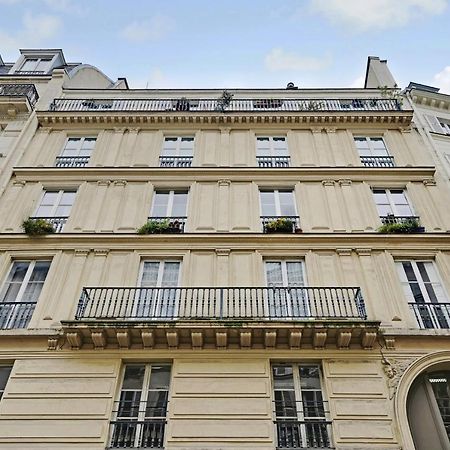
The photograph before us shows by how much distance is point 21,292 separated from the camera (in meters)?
10.4

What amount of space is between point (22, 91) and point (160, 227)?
346 inches

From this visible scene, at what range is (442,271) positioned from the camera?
1060 centimetres

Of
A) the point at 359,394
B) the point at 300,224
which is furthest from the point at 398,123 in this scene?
the point at 359,394

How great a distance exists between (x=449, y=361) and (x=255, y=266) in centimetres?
465

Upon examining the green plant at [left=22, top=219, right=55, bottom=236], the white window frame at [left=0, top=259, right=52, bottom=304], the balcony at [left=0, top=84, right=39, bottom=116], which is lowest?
the white window frame at [left=0, top=259, right=52, bottom=304]

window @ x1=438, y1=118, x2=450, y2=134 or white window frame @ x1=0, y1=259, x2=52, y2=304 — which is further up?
window @ x1=438, y1=118, x2=450, y2=134

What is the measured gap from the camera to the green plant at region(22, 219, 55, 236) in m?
11.5

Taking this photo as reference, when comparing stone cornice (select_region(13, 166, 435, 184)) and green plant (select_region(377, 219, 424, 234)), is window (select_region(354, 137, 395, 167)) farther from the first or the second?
green plant (select_region(377, 219, 424, 234))

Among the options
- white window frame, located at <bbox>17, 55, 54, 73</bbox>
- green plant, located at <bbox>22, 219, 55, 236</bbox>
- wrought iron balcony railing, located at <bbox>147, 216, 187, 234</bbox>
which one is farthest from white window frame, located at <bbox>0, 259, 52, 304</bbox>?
white window frame, located at <bbox>17, 55, 54, 73</bbox>

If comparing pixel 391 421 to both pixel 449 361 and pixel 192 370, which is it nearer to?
pixel 449 361

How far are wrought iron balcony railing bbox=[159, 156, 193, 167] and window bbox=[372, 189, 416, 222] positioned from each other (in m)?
5.85

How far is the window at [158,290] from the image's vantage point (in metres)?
9.88

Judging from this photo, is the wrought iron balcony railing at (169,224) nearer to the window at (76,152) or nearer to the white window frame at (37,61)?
the window at (76,152)

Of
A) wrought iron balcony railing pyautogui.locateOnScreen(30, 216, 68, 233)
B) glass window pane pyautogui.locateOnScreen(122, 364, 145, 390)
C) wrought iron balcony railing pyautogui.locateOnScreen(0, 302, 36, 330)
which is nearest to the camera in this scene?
glass window pane pyautogui.locateOnScreen(122, 364, 145, 390)
